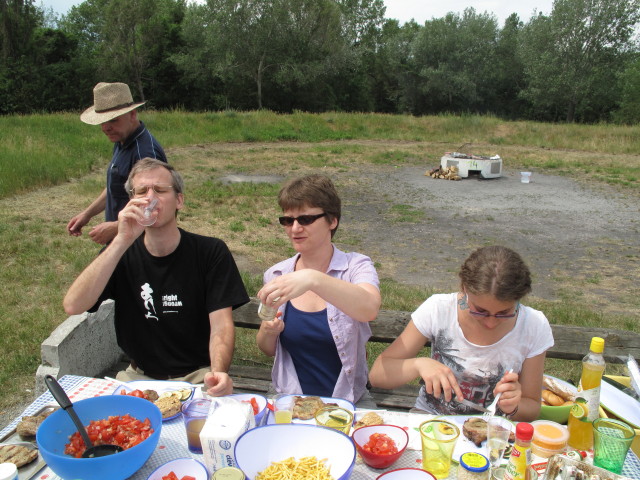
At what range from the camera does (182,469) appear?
1.62 m

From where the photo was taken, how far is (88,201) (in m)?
9.66

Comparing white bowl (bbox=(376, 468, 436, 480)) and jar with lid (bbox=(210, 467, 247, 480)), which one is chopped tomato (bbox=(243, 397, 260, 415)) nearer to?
jar with lid (bbox=(210, 467, 247, 480))

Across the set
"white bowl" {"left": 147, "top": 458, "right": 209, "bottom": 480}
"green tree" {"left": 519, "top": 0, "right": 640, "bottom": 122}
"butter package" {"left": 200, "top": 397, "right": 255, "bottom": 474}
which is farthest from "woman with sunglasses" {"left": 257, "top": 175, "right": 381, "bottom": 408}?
"green tree" {"left": 519, "top": 0, "right": 640, "bottom": 122}

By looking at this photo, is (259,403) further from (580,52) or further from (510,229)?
(580,52)

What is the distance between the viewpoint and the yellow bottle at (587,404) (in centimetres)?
178

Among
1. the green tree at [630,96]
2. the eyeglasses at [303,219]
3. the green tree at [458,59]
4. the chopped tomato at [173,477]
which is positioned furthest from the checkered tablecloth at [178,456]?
the green tree at [458,59]

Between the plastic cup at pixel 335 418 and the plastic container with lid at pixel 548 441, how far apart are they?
0.64 metres

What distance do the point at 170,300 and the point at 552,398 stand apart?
1.99 m

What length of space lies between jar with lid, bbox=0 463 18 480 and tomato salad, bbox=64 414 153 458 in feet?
0.51

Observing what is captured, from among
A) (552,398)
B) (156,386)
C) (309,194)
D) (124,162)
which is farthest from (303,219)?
(124,162)

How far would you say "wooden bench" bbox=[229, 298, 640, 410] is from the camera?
2969 mm

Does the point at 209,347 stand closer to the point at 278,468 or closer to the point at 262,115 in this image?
the point at 278,468

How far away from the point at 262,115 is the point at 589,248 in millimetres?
15880

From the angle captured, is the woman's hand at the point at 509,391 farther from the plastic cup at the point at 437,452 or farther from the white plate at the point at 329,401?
the white plate at the point at 329,401
